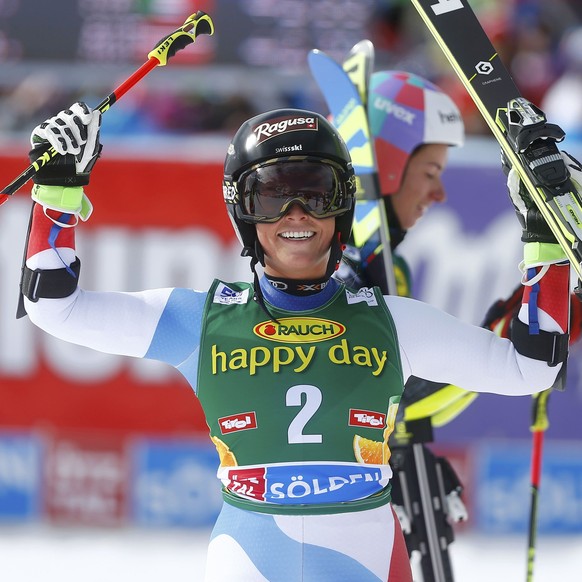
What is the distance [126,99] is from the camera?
9.48 m

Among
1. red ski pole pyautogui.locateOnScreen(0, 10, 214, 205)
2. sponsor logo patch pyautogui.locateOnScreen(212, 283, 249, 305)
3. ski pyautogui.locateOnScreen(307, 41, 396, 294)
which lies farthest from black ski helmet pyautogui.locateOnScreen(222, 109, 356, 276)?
ski pyautogui.locateOnScreen(307, 41, 396, 294)

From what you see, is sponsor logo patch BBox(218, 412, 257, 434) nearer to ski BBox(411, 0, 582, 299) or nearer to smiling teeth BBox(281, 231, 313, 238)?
smiling teeth BBox(281, 231, 313, 238)

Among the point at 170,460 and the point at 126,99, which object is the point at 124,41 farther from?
the point at 170,460

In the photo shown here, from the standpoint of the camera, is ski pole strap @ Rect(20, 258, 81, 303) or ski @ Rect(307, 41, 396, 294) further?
ski @ Rect(307, 41, 396, 294)

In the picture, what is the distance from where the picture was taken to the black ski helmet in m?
3.00

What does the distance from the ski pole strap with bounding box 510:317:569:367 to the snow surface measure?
11.2 feet

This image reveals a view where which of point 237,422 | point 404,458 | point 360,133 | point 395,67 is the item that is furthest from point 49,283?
point 395,67

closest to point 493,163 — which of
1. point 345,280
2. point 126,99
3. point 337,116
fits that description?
point 337,116

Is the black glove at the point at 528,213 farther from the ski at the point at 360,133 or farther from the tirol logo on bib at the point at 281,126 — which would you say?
the ski at the point at 360,133

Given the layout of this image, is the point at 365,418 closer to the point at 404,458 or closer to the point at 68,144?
the point at 68,144

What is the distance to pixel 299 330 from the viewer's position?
3.00 metres

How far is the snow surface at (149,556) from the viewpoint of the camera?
6.10 m

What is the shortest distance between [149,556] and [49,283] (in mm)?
3743

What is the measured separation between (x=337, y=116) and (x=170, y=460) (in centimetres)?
312
